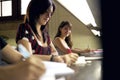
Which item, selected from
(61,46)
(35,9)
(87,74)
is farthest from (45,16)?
(61,46)

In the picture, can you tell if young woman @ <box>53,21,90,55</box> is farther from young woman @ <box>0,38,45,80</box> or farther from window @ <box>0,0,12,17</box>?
window @ <box>0,0,12,17</box>

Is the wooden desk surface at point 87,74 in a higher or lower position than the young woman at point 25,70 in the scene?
lower

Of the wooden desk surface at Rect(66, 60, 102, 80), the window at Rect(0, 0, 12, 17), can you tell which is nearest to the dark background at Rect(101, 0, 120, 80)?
the wooden desk surface at Rect(66, 60, 102, 80)

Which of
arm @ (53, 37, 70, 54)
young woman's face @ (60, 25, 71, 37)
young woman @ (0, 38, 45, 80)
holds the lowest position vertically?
young woman @ (0, 38, 45, 80)

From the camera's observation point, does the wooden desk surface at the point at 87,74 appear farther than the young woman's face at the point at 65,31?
No

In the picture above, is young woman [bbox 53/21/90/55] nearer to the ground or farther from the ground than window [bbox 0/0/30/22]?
nearer to the ground

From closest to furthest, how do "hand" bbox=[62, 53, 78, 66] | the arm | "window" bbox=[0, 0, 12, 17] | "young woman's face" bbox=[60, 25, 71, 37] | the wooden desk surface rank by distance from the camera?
1. the wooden desk surface
2. "hand" bbox=[62, 53, 78, 66]
3. the arm
4. "young woman's face" bbox=[60, 25, 71, 37]
5. "window" bbox=[0, 0, 12, 17]

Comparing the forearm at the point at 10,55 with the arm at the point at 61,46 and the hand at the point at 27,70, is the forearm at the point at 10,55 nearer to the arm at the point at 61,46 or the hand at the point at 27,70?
the hand at the point at 27,70

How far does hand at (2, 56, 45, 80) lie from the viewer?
387 millimetres

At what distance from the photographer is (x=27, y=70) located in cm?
39

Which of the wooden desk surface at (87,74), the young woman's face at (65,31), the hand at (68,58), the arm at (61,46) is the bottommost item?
the wooden desk surface at (87,74)

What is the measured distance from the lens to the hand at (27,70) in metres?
0.39

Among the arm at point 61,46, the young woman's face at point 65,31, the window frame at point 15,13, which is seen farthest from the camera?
the window frame at point 15,13

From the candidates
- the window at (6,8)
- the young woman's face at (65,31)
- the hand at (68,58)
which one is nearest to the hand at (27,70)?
the hand at (68,58)
